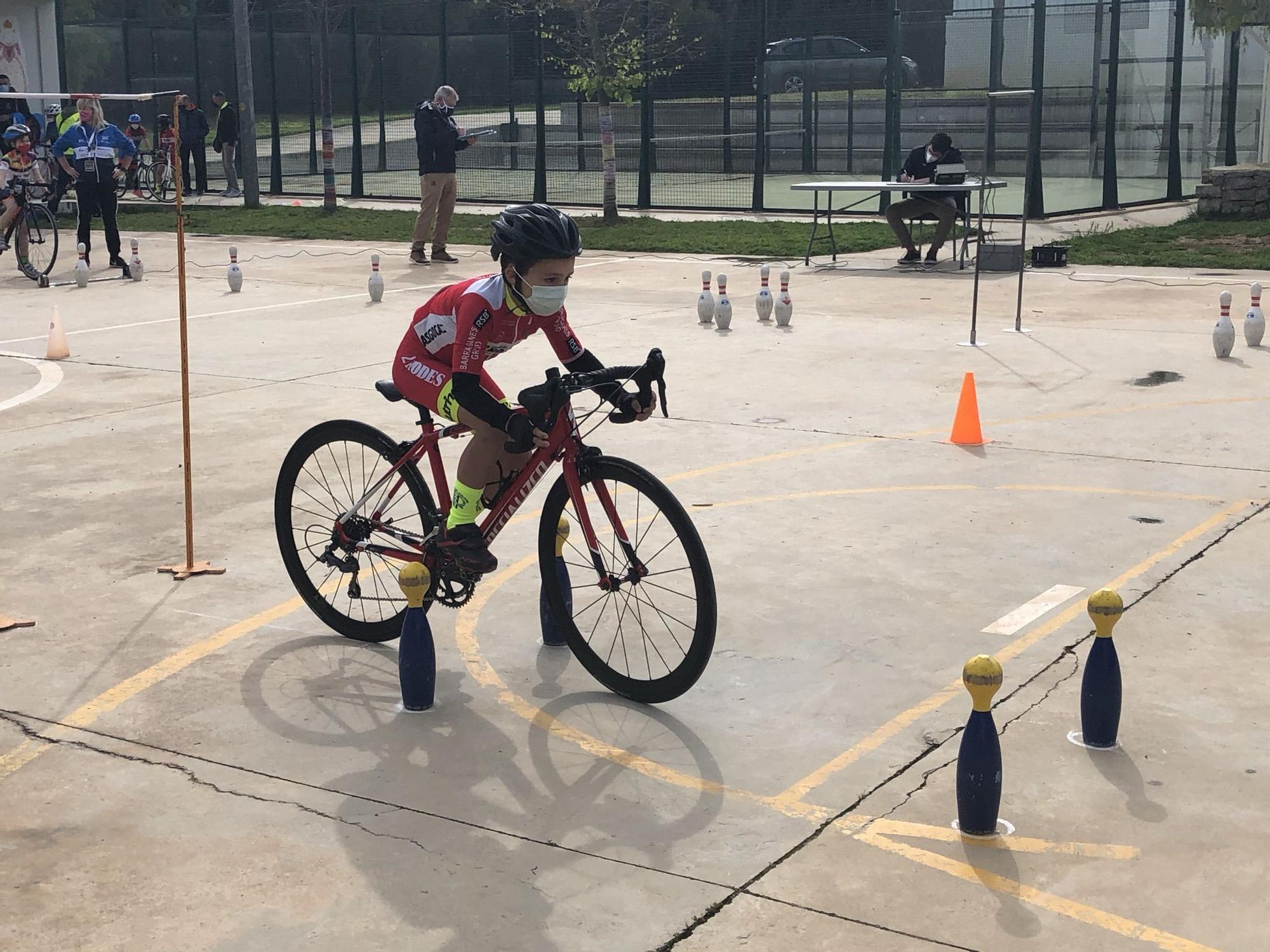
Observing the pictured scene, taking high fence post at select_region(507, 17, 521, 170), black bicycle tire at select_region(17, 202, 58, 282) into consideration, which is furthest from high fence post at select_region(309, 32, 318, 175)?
black bicycle tire at select_region(17, 202, 58, 282)

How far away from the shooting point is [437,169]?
→ 66.3 ft

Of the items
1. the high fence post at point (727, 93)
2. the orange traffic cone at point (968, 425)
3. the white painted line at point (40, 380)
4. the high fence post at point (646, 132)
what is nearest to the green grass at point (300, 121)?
the high fence post at point (646, 132)

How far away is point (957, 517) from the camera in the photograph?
7.82 meters

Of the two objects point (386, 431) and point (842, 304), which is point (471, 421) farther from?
point (842, 304)

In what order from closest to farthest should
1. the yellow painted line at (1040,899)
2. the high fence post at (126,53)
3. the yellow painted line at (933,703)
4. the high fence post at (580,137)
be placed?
1. the yellow painted line at (1040,899)
2. the yellow painted line at (933,703)
3. the high fence post at (580,137)
4. the high fence post at (126,53)

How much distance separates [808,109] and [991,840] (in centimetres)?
2381

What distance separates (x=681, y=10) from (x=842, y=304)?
44.6 ft

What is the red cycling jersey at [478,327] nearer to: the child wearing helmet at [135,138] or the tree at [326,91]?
the tree at [326,91]

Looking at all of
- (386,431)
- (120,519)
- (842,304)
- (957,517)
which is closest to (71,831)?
(120,519)

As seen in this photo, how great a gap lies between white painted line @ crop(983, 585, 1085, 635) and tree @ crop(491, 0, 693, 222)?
18.3 meters

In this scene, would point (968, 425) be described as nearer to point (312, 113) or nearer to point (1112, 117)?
point (1112, 117)

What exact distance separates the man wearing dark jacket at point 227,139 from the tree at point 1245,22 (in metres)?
18.2

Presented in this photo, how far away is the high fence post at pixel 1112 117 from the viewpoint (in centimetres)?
2441

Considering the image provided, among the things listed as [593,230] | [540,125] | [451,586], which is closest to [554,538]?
[451,586]
